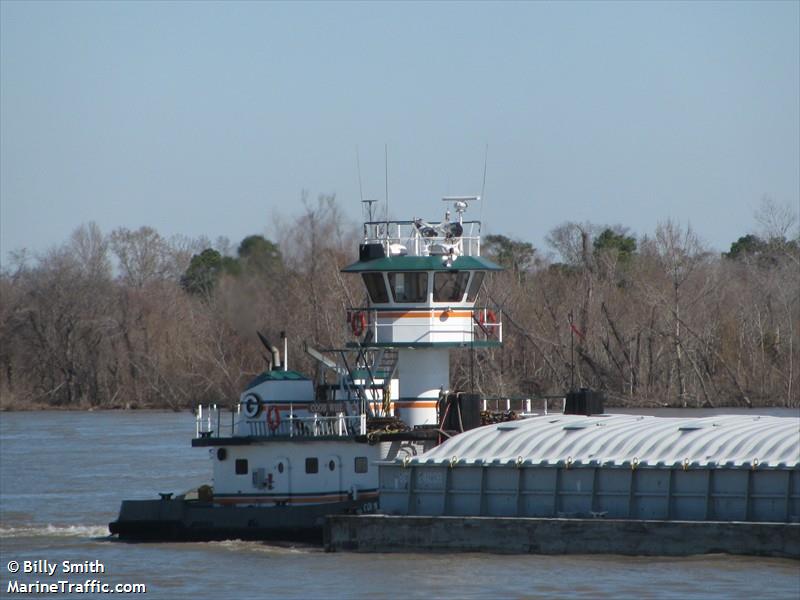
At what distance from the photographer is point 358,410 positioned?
3322cm

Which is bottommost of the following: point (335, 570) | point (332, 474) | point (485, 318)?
point (335, 570)

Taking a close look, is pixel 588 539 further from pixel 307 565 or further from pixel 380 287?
pixel 380 287

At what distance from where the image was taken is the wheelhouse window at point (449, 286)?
Result: 109 feet

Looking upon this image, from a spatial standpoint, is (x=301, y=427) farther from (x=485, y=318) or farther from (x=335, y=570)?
(x=335, y=570)

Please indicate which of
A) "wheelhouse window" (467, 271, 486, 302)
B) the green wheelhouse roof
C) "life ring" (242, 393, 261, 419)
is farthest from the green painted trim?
"life ring" (242, 393, 261, 419)

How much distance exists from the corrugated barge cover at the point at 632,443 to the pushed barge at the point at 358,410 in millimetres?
1328

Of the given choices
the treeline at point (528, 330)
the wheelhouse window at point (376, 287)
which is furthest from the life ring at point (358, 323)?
the treeline at point (528, 330)

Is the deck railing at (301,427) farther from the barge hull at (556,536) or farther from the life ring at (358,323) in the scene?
the barge hull at (556,536)

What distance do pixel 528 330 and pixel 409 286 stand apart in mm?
43755

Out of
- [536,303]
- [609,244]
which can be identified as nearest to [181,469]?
[536,303]

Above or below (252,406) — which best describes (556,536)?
below

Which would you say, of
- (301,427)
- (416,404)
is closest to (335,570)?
(301,427)

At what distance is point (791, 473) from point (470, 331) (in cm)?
801

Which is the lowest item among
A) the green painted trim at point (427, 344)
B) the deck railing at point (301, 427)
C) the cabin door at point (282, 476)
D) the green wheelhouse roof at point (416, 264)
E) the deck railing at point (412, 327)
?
the cabin door at point (282, 476)
